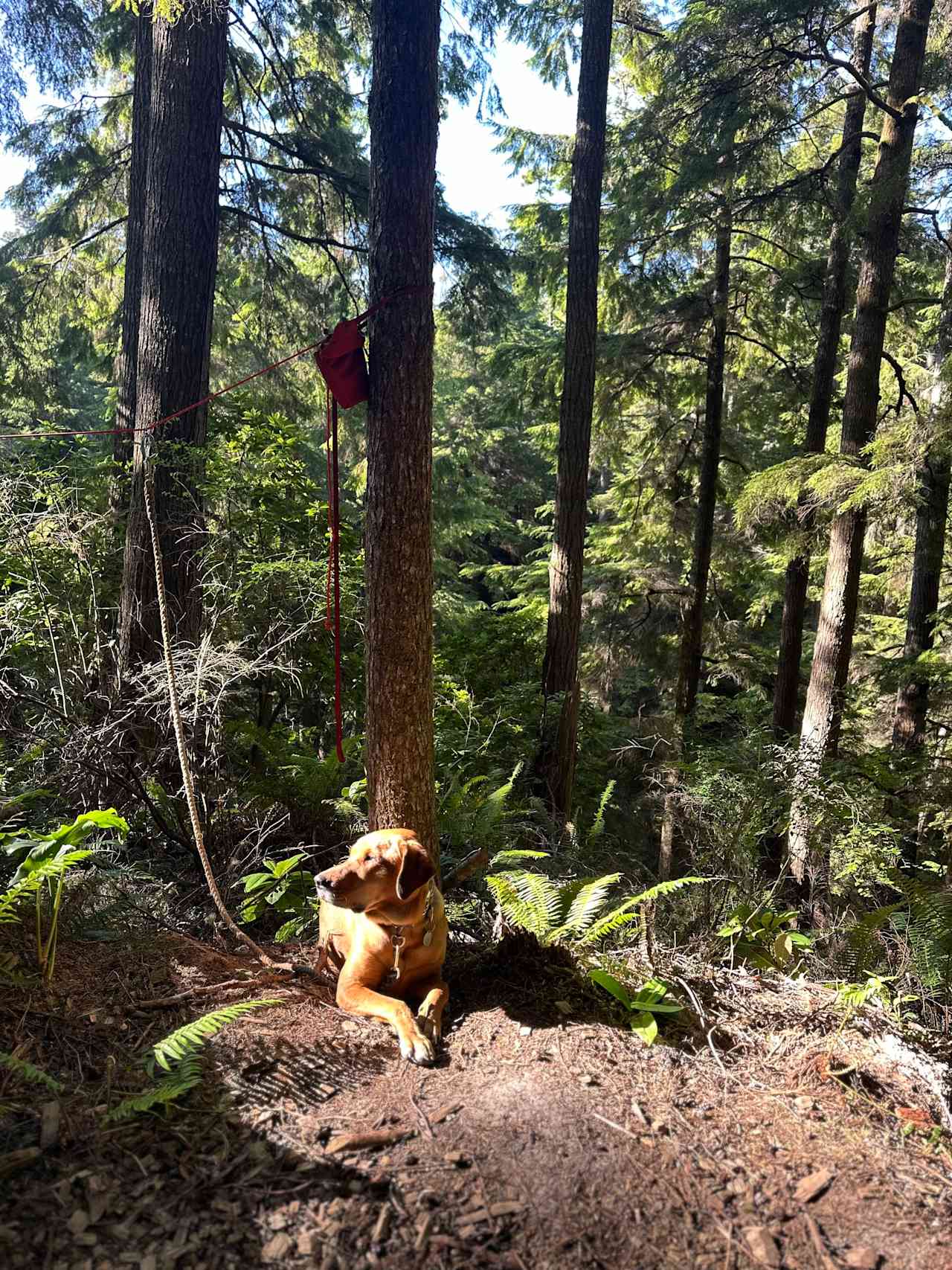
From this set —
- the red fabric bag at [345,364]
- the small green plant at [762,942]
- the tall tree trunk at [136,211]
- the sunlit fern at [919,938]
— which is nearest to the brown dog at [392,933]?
the small green plant at [762,942]

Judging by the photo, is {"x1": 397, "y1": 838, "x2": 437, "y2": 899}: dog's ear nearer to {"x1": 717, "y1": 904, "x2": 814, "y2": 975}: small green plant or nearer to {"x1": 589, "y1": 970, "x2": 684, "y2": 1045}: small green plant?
{"x1": 589, "y1": 970, "x2": 684, "y2": 1045}: small green plant

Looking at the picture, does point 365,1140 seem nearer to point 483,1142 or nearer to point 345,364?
point 483,1142

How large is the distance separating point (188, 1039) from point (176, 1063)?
0.14 metres

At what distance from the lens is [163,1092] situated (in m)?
2.23

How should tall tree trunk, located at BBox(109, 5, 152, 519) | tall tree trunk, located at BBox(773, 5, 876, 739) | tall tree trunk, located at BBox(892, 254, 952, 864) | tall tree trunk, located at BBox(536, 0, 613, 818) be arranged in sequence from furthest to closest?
tall tree trunk, located at BBox(773, 5, 876, 739) < tall tree trunk, located at BBox(892, 254, 952, 864) < tall tree trunk, located at BBox(536, 0, 613, 818) < tall tree trunk, located at BBox(109, 5, 152, 519)

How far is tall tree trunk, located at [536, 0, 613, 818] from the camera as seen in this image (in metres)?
8.16

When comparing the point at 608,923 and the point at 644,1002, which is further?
the point at 608,923

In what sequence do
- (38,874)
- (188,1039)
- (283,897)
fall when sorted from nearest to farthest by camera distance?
(188,1039) → (38,874) → (283,897)

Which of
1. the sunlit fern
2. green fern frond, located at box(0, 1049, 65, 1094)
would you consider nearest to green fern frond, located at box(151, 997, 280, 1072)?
green fern frond, located at box(0, 1049, 65, 1094)

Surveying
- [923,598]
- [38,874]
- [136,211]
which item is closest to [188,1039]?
[38,874]

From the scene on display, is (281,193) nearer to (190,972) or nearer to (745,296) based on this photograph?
A: (745,296)

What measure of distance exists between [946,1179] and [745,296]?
39.9ft

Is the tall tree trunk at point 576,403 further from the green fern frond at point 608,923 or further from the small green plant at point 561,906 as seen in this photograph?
the green fern frond at point 608,923

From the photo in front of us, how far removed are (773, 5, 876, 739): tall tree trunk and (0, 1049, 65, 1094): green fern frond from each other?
7.71 metres
